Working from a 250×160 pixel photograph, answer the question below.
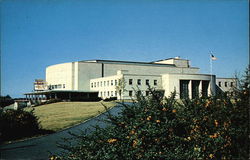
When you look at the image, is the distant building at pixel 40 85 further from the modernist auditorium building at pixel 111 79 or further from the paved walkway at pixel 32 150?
the paved walkway at pixel 32 150

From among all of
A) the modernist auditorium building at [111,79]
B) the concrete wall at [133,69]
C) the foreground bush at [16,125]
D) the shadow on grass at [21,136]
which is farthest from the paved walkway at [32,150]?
the concrete wall at [133,69]

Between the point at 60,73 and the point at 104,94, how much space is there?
807 inches

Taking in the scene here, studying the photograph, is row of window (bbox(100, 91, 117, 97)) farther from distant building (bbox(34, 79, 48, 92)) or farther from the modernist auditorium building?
distant building (bbox(34, 79, 48, 92))

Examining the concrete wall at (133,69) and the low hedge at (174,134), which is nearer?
the low hedge at (174,134)

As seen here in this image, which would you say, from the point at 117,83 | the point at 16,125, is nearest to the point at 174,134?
the point at 16,125

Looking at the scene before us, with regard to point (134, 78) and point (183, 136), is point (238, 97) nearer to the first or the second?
point (183, 136)

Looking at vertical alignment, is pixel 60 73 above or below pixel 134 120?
above

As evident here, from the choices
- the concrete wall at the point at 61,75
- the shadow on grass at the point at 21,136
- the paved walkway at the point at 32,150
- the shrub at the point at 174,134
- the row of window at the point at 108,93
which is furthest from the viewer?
the concrete wall at the point at 61,75

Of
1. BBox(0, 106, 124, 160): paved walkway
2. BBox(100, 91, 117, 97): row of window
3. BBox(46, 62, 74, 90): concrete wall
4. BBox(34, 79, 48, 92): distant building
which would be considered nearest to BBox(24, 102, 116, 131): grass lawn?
BBox(0, 106, 124, 160): paved walkway

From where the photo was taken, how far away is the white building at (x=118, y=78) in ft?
218

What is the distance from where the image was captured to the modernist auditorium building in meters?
66.4

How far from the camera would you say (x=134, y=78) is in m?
68.2

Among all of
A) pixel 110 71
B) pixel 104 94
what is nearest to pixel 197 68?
pixel 110 71

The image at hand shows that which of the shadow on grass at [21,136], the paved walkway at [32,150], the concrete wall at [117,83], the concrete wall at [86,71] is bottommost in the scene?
the shadow on grass at [21,136]
